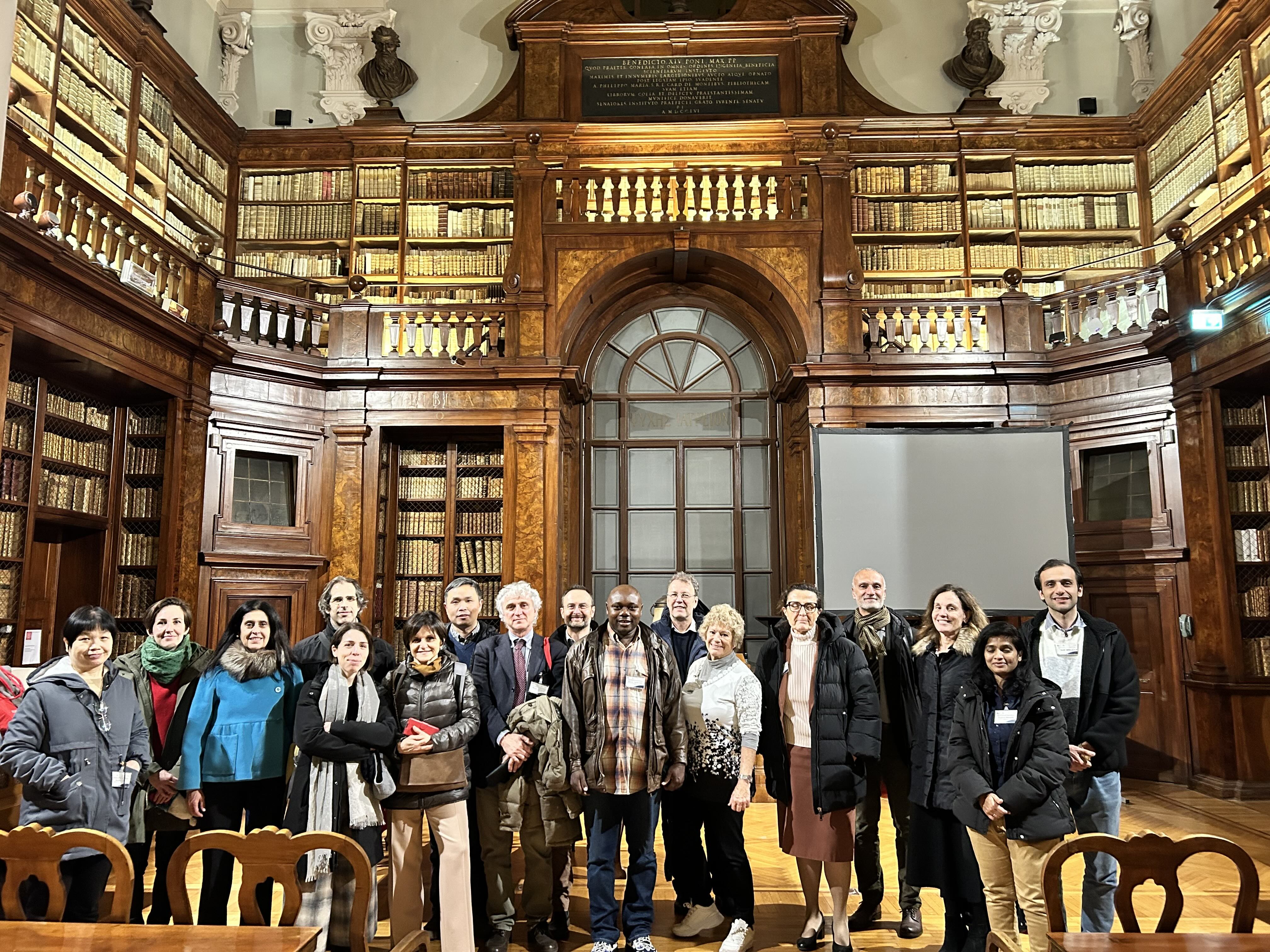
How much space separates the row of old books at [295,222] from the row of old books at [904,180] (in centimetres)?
432

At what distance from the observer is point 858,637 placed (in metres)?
3.62

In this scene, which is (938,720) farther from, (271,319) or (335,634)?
(271,319)

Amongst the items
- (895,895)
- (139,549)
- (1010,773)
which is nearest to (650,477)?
(139,549)

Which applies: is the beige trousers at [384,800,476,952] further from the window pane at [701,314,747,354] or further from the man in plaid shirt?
A: the window pane at [701,314,747,354]

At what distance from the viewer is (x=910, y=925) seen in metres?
3.41

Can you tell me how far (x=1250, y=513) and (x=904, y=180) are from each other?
146 inches

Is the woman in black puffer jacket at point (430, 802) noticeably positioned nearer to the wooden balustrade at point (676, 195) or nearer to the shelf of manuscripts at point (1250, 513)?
the wooden balustrade at point (676, 195)

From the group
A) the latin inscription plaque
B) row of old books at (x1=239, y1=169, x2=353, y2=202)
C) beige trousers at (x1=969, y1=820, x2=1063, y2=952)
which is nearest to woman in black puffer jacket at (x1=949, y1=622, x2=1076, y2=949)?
beige trousers at (x1=969, y1=820, x2=1063, y2=952)

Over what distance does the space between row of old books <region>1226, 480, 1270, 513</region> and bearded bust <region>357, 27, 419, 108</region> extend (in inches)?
282

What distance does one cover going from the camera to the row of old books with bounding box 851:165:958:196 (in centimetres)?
789

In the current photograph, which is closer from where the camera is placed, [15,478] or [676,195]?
[15,478]

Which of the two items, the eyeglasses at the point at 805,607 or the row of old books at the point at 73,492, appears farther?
the row of old books at the point at 73,492

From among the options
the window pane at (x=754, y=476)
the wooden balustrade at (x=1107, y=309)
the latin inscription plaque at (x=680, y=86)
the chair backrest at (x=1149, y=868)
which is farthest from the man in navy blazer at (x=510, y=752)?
the latin inscription plaque at (x=680, y=86)

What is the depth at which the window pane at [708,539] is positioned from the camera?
7500 millimetres
